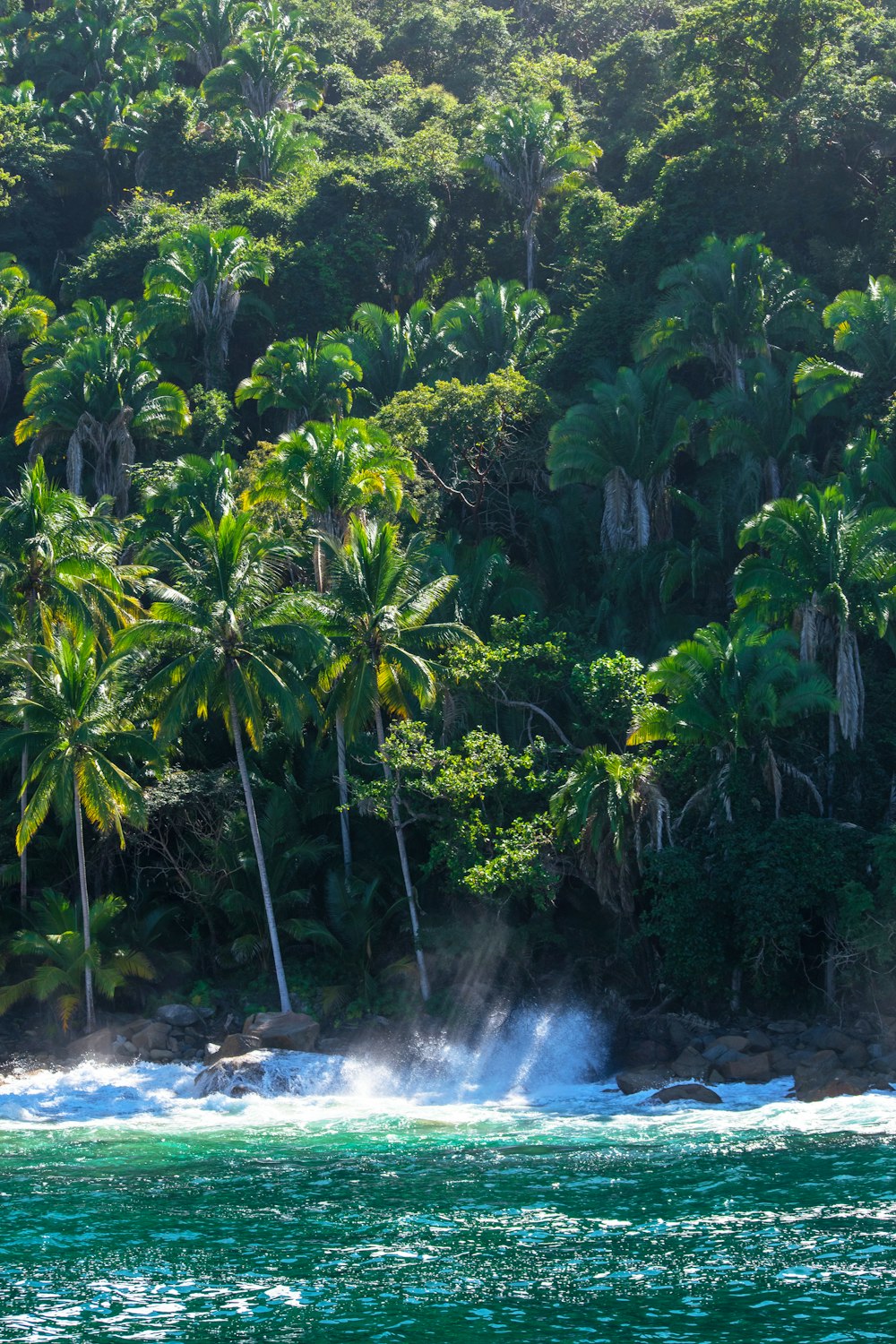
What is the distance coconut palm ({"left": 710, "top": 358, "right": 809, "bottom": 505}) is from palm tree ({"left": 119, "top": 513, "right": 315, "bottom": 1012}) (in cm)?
1465

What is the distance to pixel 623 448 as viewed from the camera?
42.2 meters

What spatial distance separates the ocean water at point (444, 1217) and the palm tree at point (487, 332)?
91.0ft

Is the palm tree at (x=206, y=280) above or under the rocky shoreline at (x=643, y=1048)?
above

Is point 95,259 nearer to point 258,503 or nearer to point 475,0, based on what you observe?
point 258,503

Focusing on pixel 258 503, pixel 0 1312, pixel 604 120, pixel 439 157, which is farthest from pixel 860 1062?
pixel 604 120

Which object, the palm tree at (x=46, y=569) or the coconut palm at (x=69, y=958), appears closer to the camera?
the coconut palm at (x=69, y=958)

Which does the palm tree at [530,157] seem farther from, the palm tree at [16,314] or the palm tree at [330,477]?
the palm tree at [330,477]

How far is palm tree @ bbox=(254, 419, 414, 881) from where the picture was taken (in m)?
37.7

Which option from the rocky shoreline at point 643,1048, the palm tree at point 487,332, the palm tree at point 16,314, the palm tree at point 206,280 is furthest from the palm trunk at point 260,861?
the palm tree at point 16,314

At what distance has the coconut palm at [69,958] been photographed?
3341cm

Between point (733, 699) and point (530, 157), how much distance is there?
106ft

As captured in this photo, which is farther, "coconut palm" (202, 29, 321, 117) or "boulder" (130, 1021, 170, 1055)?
"coconut palm" (202, 29, 321, 117)

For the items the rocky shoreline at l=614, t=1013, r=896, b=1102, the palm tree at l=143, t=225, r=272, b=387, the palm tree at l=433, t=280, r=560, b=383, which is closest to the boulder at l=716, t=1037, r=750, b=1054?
the rocky shoreline at l=614, t=1013, r=896, b=1102

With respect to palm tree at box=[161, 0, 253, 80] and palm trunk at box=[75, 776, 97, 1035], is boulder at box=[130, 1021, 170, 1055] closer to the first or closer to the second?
palm trunk at box=[75, 776, 97, 1035]
